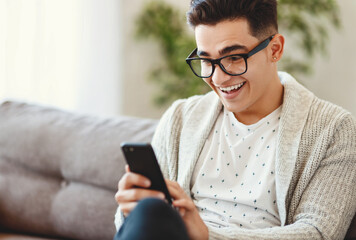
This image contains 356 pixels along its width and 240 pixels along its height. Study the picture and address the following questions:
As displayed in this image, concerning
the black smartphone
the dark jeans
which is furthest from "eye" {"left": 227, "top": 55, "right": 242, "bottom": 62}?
the dark jeans

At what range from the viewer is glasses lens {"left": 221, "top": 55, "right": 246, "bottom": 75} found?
1.41m

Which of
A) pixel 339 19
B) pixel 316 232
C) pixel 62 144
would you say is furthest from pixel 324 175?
pixel 339 19

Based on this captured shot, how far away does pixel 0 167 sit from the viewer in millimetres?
2082

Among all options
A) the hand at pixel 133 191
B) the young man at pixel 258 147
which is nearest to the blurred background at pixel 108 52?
the young man at pixel 258 147

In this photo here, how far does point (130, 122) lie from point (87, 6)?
151cm

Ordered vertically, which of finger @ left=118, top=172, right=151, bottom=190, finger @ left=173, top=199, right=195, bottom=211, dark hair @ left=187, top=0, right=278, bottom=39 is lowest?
finger @ left=173, top=199, right=195, bottom=211

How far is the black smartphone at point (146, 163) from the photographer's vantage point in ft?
3.58

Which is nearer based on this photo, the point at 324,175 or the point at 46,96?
the point at 324,175

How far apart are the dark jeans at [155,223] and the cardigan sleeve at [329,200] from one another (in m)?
0.31

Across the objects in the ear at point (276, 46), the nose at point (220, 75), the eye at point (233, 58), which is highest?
the ear at point (276, 46)

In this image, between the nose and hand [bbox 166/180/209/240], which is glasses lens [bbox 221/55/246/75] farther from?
hand [bbox 166/180/209/240]

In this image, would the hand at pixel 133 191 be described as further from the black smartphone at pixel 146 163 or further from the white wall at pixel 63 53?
the white wall at pixel 63 53

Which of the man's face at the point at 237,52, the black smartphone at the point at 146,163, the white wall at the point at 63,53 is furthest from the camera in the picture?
the white wall at the point at 63,53

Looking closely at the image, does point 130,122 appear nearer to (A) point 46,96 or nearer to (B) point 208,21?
(B) point 208,21
